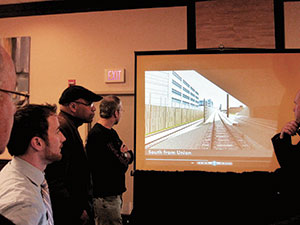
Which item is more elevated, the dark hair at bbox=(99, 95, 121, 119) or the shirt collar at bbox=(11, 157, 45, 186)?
the dark hair at bbox=(99, 95, 121, 119)

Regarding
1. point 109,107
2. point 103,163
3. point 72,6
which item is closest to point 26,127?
point 103,163

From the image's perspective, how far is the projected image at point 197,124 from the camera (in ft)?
7.82

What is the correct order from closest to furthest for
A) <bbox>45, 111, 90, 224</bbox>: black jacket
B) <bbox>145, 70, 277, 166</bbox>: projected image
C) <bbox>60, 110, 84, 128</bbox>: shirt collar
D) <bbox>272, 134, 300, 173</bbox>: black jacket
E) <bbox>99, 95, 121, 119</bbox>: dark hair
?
<bbox>45, 111, 90, 224</bbox>: black jacket < <bbox>60, 110, 84, 128</bbox>: shirt collar < <bbox>272, 134, 300, 173</bbox>: black jacket < <bbox>99, 95, 121, 119</bbox>: dark hair < <bbox>145, 70, 277, 166</bbox>: projected image

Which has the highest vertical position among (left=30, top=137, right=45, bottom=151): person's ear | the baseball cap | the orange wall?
the orange wall

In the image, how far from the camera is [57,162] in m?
1.46

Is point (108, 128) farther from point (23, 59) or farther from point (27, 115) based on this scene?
point (23, 59)

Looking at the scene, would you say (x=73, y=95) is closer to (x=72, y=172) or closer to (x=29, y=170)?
(x=72, y=172)

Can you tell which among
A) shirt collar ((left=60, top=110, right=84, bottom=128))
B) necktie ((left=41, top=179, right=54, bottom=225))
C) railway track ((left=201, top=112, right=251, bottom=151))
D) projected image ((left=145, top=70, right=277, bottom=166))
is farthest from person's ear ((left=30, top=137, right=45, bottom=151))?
railway track ((left=201, top=112, right=251, bottom=151))

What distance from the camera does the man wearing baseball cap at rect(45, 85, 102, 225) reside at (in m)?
1.37

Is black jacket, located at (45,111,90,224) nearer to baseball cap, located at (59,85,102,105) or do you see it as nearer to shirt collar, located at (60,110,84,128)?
shirt collar, located at (60,110,84,128)

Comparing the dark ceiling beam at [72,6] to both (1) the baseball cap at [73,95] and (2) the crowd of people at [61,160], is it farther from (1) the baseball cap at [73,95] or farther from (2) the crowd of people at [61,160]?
(1) the baseball cap at [73,95]

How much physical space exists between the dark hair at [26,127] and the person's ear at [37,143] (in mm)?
15

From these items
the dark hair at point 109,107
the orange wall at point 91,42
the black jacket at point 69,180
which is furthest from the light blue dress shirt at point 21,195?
the orange wall at point 91,42

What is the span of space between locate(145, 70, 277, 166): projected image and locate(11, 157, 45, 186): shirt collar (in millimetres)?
1488
